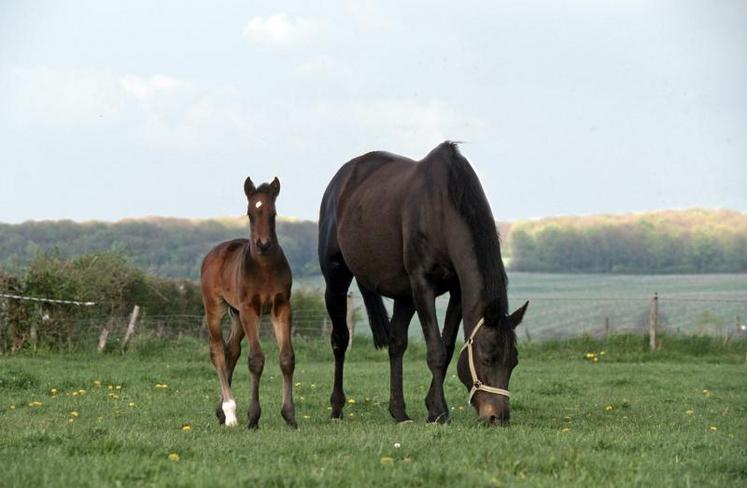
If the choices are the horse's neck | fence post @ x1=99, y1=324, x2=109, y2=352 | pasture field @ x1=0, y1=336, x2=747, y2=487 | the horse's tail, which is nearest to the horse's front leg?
pasture field @ x1=0, y1=336, x2=747, y2=487

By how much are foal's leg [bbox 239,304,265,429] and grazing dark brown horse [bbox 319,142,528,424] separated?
1.48m

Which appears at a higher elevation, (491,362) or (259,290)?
(259,290)

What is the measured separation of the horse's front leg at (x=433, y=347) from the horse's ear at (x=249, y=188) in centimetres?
177

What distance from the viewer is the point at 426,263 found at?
31.3 feet

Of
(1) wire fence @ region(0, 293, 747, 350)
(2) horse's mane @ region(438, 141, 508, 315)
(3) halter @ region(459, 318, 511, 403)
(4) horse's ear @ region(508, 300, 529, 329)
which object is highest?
(2) horse's mane @ region(438, 141, 508, 315)

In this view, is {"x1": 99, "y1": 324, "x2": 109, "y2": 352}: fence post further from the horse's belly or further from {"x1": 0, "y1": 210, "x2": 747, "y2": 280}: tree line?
{"x1": 0, "y1": 210, "x2": 747, "y2": 280}: tree line

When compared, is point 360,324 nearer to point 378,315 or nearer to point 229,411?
point 378,315

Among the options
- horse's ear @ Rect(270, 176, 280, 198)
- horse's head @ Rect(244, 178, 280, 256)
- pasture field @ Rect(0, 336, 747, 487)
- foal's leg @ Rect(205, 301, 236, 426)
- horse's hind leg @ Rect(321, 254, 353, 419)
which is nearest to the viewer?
pasture field @ Rect(0, 336, 747, 487)

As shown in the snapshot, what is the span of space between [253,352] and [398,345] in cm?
180

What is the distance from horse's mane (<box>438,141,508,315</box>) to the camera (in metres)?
8.83

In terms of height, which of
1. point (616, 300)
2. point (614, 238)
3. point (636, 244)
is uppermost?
point (614, 238)

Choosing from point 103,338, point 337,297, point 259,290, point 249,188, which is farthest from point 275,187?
point 103,338

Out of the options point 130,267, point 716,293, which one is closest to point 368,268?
point 130,267

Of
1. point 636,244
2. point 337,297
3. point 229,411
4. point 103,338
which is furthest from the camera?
point 636,244
